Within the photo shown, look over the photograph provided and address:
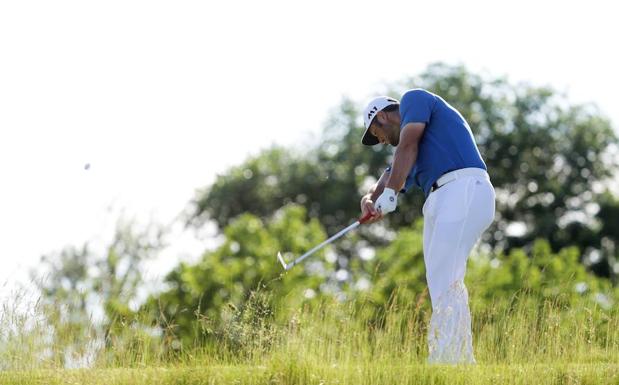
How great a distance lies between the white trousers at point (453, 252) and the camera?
827 cm

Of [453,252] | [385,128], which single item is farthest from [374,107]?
[453,252]

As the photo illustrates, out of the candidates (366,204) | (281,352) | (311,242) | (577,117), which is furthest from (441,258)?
(577,117)

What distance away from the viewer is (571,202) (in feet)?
155

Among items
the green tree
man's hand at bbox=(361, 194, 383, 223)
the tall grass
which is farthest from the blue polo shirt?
the green tree

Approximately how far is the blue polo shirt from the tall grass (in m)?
1.08

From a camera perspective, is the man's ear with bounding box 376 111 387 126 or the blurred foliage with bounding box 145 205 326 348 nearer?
the man's ear with bounding box 376 111 387 126

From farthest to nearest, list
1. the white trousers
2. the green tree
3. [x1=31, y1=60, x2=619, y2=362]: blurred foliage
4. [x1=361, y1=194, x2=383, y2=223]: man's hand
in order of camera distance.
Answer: the green tree
[x1=31, y1=60, x2=619, y2=362]: blurred foliage
[x1=361, y1=194, x2=383, y2=223]: man's hand
the white trousers

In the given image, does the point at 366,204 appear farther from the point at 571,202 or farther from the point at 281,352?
the point at 571,202

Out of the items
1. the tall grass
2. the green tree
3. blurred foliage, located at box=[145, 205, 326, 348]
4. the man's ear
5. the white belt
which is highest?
the green tree

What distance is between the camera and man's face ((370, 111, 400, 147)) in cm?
907

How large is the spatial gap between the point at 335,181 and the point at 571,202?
Result: 33.5 ft

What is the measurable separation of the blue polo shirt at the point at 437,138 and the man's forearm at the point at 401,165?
182 millimetres

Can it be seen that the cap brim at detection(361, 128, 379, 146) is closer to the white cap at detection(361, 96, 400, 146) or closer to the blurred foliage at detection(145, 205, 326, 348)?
the white cap at detection(361, 96, 400, 146)

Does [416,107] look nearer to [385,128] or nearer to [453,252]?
[385,128]
